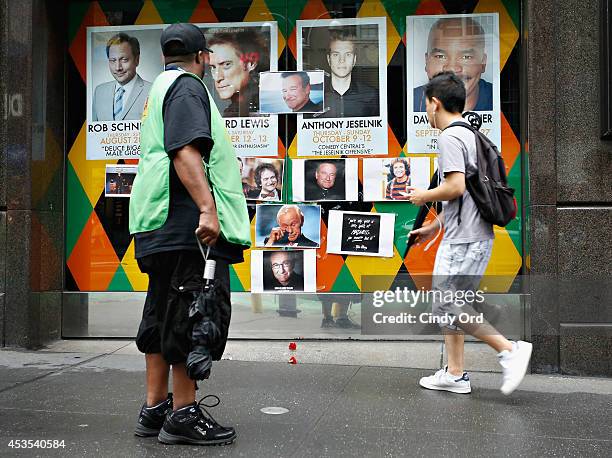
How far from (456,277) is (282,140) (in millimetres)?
2567

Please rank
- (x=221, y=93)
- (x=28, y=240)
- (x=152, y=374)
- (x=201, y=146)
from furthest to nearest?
(x=221, y=93) < (x=28, y=240) < (x=152, y=374) < (x=201, y=146)

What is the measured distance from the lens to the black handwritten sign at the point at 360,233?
6.58 m

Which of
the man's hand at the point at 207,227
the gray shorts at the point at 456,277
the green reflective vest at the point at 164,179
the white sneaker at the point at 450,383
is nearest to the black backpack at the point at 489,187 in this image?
the gray shorts at the point at 456,277

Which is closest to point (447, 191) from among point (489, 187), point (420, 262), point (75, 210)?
point (489, 187)

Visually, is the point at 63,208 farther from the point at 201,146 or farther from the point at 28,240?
the point at 201,146

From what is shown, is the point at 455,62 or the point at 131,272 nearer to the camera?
the point at 455,62

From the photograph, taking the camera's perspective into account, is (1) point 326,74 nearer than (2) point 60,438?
No

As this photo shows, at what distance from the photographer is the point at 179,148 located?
3516 mm

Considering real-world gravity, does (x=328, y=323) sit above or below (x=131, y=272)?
below

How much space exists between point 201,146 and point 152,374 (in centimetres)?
120

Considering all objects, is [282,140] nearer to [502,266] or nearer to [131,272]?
[131,272]

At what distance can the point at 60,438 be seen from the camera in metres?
3.84

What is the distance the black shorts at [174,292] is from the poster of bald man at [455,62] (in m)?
3.38

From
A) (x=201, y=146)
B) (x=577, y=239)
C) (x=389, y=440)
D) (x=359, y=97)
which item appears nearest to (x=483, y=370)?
(x=577, y=239)
